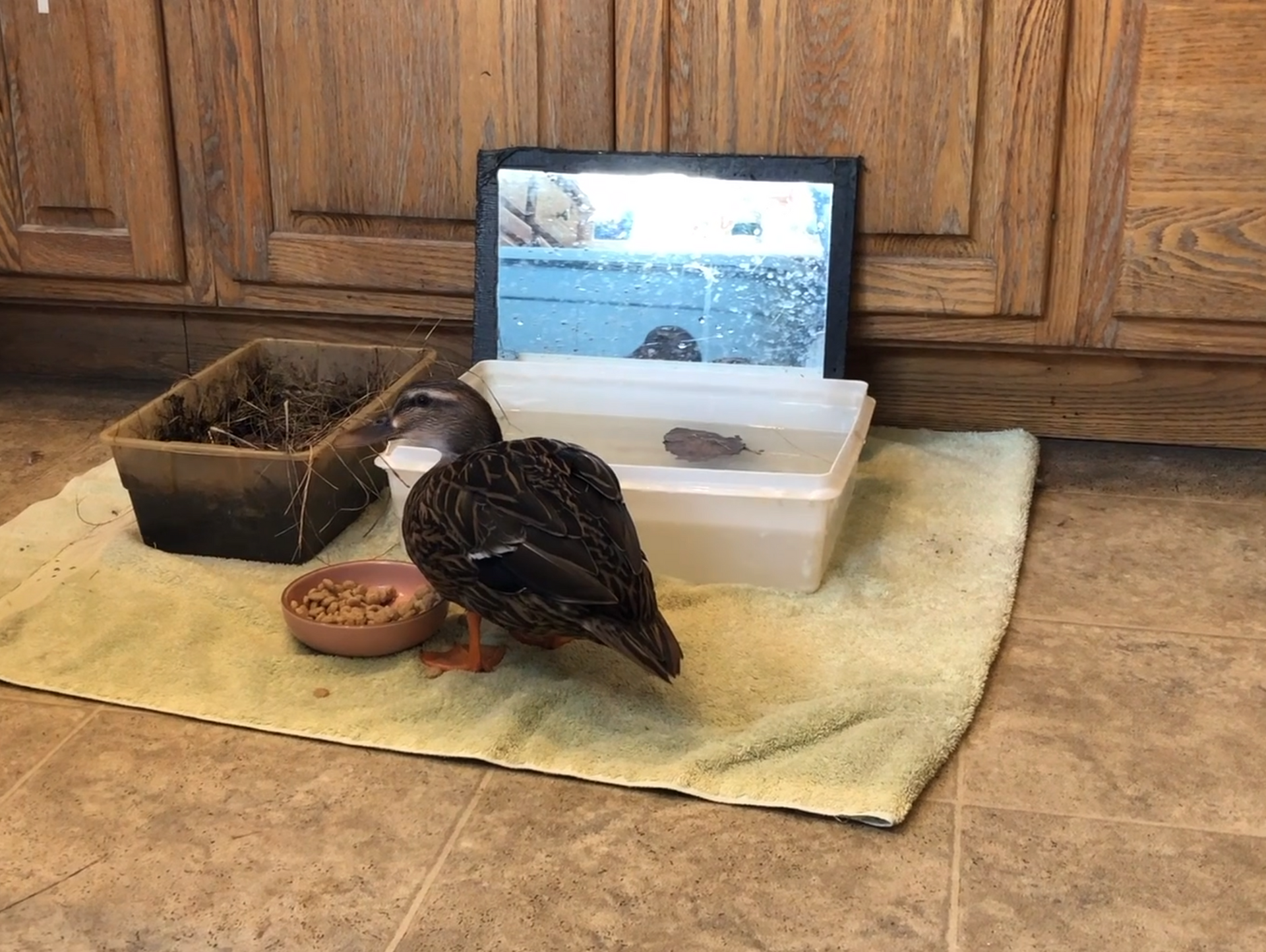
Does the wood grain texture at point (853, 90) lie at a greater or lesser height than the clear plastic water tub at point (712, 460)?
greater

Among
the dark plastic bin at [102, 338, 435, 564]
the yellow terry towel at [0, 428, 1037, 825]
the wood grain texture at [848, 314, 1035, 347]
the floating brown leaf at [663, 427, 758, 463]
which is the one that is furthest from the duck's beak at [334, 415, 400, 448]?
the wood grain texture at [848, 314, 1035, 347]

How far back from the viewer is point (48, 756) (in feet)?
4.96

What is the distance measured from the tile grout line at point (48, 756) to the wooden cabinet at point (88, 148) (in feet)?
3.45

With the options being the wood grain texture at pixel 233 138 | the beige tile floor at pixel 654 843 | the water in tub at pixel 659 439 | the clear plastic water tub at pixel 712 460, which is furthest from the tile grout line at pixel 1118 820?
the wood grain texture at pixel 233 138

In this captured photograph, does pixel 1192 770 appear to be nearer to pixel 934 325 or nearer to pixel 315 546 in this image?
pixel 934 325

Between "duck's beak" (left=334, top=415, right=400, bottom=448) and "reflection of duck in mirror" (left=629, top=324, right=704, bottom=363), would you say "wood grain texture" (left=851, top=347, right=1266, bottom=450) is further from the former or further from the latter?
"duck's beak" (left=334, top=415, right=400, bottom=448)

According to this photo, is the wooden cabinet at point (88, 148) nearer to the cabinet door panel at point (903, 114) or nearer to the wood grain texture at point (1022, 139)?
the cabinet door panel at point (903, 114)

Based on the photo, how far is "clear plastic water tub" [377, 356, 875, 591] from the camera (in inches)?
70.6

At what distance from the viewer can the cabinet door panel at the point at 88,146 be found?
2330 millimetres

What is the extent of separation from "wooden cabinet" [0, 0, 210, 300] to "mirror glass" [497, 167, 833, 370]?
598 mm

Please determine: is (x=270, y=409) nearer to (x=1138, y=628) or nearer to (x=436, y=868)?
(x=436, y=868)

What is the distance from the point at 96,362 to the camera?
2.68m

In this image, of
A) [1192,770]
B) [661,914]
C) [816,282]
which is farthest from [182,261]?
[1192,770]

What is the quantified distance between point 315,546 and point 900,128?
1063 millimetres
